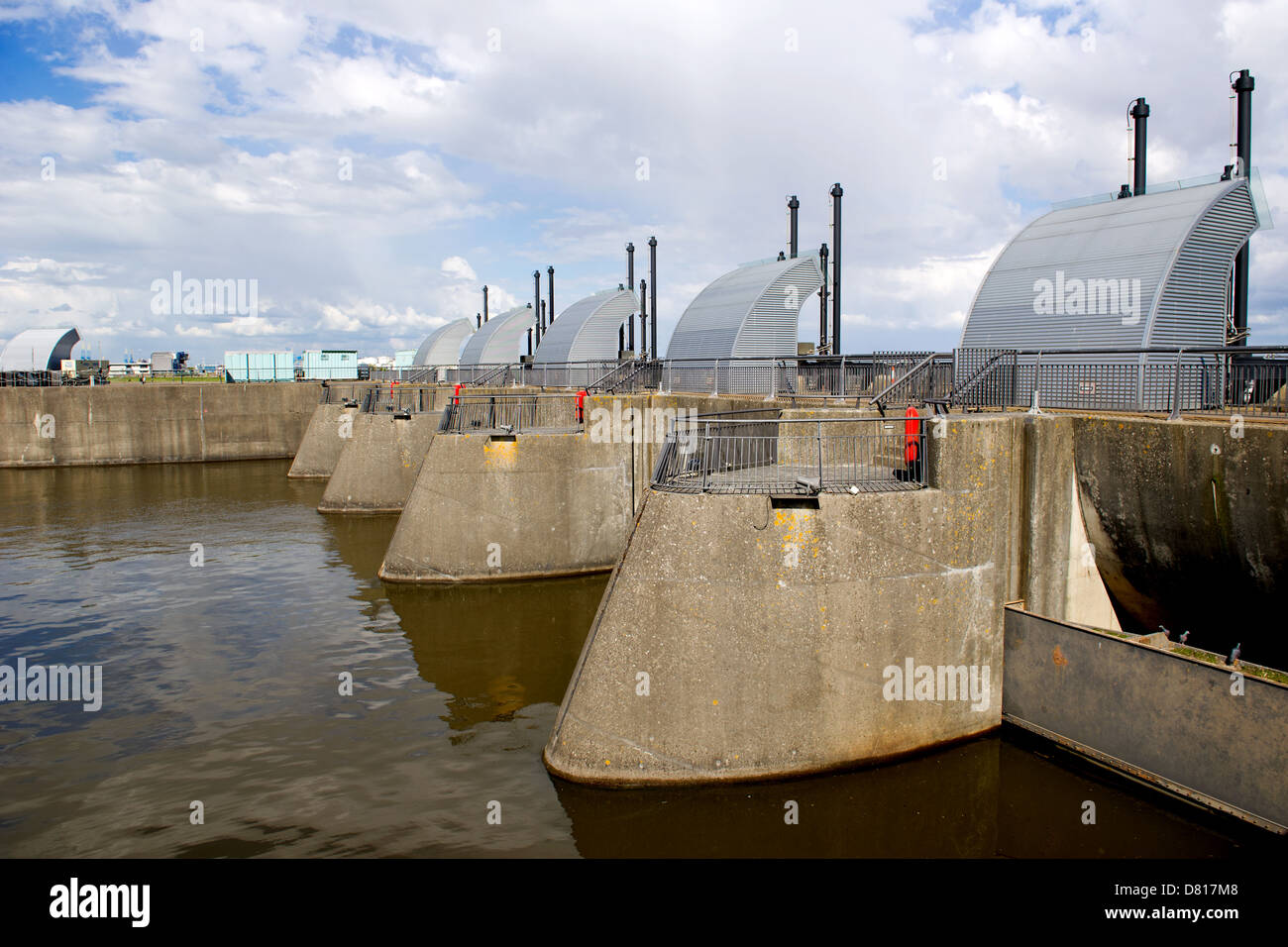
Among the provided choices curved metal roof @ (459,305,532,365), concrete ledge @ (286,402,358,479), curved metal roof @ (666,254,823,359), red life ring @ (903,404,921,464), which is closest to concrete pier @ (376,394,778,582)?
curved metal roof @ (666,254,823,359)

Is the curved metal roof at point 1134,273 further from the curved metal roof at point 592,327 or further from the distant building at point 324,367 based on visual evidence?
the distant building at point 324,367

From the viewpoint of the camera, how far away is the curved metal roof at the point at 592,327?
42094 millimetres

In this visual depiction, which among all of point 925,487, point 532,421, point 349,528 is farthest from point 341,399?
point 925,487

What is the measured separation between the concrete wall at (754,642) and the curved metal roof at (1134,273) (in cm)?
794

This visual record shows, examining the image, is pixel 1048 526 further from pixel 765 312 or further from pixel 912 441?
pixel 765 312

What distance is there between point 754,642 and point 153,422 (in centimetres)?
4463

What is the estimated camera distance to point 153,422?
45.7 m

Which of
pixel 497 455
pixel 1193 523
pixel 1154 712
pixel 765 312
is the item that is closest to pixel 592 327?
pixel 765 312

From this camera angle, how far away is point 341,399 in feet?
133

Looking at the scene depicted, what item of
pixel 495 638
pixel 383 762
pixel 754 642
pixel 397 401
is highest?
pixel 397 401

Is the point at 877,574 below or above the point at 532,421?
below
